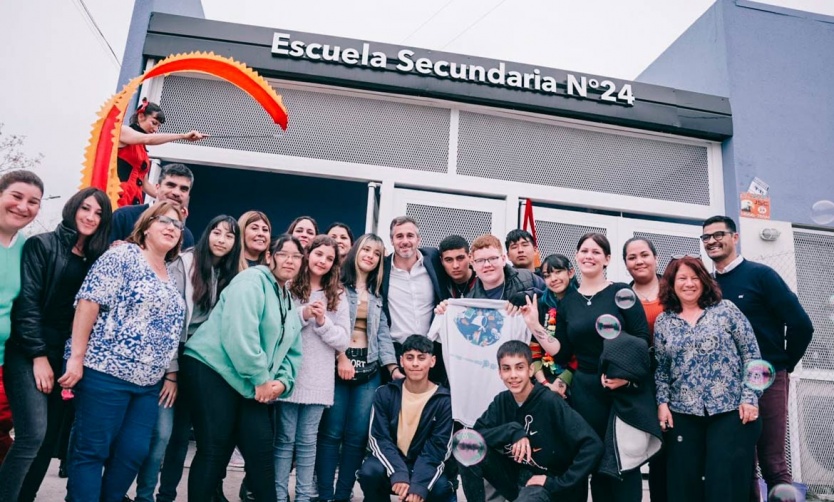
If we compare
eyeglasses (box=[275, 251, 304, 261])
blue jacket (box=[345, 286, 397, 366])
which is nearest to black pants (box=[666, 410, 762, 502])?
blue jacket (box=[345, 286, 397, 366])

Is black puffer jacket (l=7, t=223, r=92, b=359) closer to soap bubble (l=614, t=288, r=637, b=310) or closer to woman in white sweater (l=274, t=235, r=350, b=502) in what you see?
woman in white sweater (l=274, t=235, r=350, b=502)

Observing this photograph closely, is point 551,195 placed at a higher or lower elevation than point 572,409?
higher

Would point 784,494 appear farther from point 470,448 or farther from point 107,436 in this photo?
point 107,436

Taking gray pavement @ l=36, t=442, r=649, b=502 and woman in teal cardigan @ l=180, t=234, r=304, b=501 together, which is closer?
woman in teal cardigan @ l=180, t=234, r=304, b=501

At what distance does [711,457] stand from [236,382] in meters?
2.65

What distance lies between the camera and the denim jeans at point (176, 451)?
3074 mm

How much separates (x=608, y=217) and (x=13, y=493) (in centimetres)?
615

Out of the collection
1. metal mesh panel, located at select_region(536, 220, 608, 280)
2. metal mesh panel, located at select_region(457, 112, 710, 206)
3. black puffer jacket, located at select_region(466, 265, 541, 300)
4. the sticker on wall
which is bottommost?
black puffer jacket, located at select_region(466, 265, 541, 300)

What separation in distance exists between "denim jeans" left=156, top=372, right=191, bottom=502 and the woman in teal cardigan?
0.74ft

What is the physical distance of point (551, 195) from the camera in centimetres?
659

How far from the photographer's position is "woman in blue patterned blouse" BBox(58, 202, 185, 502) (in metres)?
2.63

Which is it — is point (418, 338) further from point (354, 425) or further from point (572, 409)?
point (572, 409)

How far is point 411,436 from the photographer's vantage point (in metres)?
3.44

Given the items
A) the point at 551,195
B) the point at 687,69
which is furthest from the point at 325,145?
the point at 687,69
